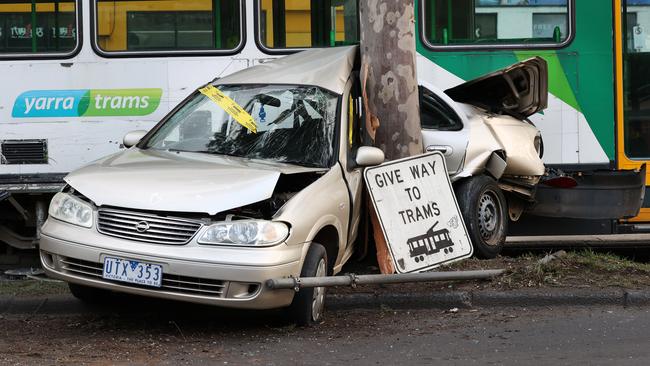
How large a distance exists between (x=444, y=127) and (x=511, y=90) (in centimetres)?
84

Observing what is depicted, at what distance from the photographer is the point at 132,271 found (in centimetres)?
596

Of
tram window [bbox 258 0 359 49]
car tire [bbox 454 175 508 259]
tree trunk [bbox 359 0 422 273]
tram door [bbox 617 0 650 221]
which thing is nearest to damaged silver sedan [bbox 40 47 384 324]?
tree trunk [bbox 359 0 422 273]

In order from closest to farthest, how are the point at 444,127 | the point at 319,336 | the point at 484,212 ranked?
the point at 319,336
the point at 484,212
the point at 444,127


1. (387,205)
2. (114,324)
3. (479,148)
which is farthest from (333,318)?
(479,148)

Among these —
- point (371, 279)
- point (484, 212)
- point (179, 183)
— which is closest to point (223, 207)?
point (179, 183)

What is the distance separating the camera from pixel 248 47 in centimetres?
898

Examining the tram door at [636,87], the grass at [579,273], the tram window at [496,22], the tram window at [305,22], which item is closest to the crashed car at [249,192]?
the grass at [579,273]

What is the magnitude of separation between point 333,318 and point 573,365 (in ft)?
6.37

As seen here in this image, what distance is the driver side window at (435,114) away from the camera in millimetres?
8492

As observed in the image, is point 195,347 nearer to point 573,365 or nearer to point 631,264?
point 573,365

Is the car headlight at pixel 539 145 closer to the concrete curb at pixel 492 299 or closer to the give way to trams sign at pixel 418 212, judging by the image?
the give way to trams sign at pixel 418 212

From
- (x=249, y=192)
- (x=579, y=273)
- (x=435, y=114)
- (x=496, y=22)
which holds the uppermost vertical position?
(x=496, y=22)

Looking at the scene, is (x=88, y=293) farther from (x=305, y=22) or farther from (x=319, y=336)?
(x=305, y=22)

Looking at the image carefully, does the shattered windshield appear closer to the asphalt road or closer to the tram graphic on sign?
the tram graphic on sign
